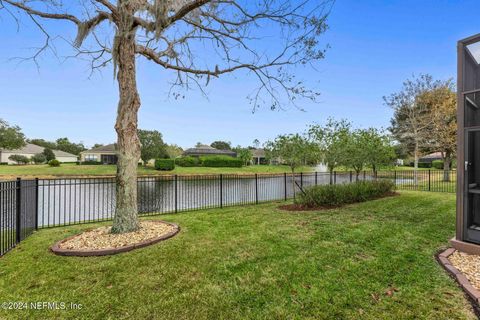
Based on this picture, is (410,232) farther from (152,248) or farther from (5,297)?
(5,297)

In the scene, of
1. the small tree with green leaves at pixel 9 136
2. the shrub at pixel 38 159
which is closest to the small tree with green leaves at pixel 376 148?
the small tree with green leaves at pixel 9 136

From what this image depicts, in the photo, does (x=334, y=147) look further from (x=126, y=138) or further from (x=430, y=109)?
(x=430, y=109)

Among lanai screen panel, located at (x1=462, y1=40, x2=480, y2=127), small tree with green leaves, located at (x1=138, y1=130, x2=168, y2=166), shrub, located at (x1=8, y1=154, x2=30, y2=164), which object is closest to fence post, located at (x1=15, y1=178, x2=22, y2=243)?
lanai screen panel, located at (x1=462, y1=40, x2=480, y2=127)

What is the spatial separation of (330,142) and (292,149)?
8.28 feet

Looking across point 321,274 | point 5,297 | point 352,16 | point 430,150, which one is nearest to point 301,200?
point 321,274

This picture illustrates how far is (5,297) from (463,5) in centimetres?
1335

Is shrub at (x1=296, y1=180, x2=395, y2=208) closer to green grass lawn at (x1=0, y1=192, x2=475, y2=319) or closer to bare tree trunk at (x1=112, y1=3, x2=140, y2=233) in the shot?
green grass lawn at (x1=0, y1=192, x2=475, y2=319)

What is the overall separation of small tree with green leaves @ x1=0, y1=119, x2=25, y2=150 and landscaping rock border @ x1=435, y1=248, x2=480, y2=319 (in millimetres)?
53296

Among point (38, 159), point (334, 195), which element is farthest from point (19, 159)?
point (334, 195)

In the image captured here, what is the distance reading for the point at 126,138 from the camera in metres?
4.80

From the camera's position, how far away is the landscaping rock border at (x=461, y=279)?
2494mm

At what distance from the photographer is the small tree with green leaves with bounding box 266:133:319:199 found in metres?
8.88

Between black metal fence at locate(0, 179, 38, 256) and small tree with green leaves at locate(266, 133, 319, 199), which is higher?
small tree with green leaves at locate(266, 133, 319, 199)

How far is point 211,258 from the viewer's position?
3.78 meters
